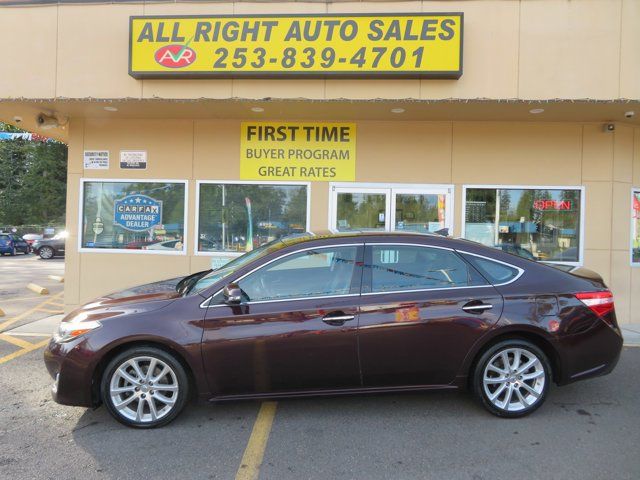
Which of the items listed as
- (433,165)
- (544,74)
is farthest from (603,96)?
(433,165)

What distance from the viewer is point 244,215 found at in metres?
8.30

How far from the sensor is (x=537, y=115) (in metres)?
7.53

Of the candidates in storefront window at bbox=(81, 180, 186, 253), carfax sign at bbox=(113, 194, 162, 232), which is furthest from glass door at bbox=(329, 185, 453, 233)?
carfax sign at bbox=(113, 194, 162, 232)

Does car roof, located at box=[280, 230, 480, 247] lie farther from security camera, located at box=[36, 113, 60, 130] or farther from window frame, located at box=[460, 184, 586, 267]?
security camera, located at box=[36, 113, 60, 130]

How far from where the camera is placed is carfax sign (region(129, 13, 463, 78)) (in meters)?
6.88

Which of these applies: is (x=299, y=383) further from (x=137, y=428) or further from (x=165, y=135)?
(x=165, y=135)

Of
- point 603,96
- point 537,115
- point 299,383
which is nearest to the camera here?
point 299,383

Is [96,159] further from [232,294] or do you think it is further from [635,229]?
[635,229]

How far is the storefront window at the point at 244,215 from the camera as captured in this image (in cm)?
823

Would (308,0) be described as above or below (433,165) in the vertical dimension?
above

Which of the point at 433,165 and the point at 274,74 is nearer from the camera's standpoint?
the point at 274,74

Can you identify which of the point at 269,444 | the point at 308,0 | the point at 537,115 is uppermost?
the point at 308,0

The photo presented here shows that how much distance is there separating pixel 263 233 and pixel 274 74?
106 inches

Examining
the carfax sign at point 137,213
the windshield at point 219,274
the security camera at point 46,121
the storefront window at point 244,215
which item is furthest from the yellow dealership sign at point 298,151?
the windshield at point 219,274
